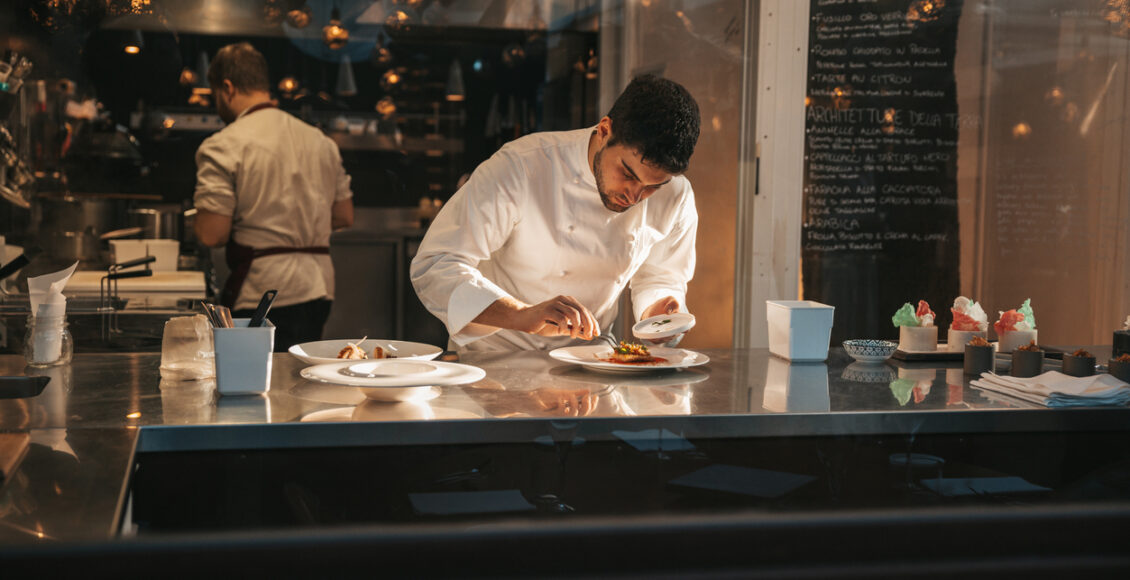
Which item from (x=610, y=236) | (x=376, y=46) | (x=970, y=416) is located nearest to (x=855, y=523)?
(x=970, y=416)

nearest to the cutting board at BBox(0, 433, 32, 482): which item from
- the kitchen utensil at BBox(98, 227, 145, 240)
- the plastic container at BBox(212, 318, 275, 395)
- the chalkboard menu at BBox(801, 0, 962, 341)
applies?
the plastic container at BBox(212, 318, 275, 395)

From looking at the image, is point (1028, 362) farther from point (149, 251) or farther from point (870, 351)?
point (149, 251)

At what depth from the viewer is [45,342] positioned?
1.74 meters

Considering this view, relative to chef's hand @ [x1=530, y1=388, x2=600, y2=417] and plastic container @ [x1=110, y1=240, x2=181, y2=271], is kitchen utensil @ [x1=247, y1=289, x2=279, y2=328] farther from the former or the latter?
plastic container @ [x1=110, y1=240, x2=181, y2=271]

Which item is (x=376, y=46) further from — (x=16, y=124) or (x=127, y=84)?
(x=16, y=124)

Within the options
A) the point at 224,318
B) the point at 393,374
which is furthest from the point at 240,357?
the point at 393,374

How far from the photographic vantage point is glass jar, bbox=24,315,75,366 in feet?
5.68

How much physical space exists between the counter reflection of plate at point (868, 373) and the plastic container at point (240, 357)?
105 centimetres

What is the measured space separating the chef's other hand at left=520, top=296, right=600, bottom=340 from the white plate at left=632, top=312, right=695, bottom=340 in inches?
4.2

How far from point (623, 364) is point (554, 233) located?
70 centimetres

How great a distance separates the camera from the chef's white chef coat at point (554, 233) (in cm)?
226

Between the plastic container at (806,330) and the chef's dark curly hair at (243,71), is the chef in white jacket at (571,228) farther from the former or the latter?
the chef's dark curly hair at (243,71)

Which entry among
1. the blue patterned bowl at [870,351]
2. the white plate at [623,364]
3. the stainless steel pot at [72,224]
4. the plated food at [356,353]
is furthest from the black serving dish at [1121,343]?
the stainless steel pot at [72,224]

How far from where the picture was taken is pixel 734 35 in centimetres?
404
